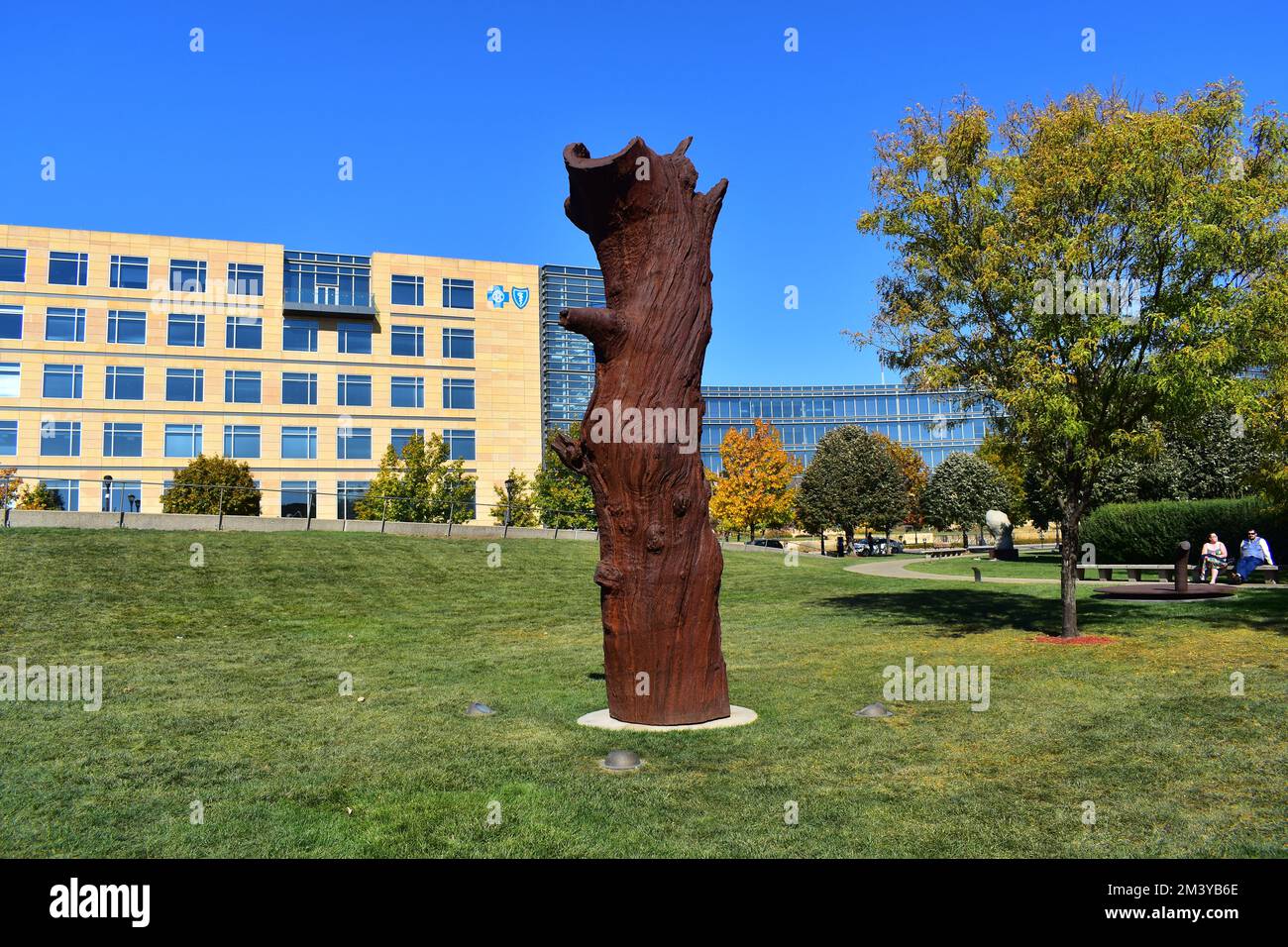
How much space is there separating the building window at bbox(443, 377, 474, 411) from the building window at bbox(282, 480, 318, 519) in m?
8.47

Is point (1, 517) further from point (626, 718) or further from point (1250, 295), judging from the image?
point (1250, 295)

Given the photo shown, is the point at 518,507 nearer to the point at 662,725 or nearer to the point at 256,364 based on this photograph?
the point at 256,364

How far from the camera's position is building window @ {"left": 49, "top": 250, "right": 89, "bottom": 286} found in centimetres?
4572

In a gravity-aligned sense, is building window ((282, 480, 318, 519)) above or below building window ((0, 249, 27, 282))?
below

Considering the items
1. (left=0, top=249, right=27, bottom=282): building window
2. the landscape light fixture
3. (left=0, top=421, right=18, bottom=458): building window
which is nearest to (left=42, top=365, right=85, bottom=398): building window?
(left=0, top=421, right=18, bottom=458): building window

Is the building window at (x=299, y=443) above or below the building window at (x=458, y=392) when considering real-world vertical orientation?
below

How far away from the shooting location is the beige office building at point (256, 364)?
1780 inches

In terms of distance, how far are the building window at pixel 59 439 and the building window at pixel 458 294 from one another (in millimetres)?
19296

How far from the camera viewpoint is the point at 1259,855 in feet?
15.4

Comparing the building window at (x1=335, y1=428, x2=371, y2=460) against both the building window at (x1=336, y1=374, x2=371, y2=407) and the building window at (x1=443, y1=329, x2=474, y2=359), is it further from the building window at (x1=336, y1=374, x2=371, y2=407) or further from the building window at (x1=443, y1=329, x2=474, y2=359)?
the building window at (x1=443, y1=329, x2=474, y2=359)

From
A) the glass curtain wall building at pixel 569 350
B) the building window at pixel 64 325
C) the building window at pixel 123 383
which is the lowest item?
the building window at pixel 123 383

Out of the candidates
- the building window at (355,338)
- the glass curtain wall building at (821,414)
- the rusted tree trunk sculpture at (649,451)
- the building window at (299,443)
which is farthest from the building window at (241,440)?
the glass curtain wall building at (821,414)

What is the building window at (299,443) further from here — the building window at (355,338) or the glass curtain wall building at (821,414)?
the glass curtain wall building at (821,414)
